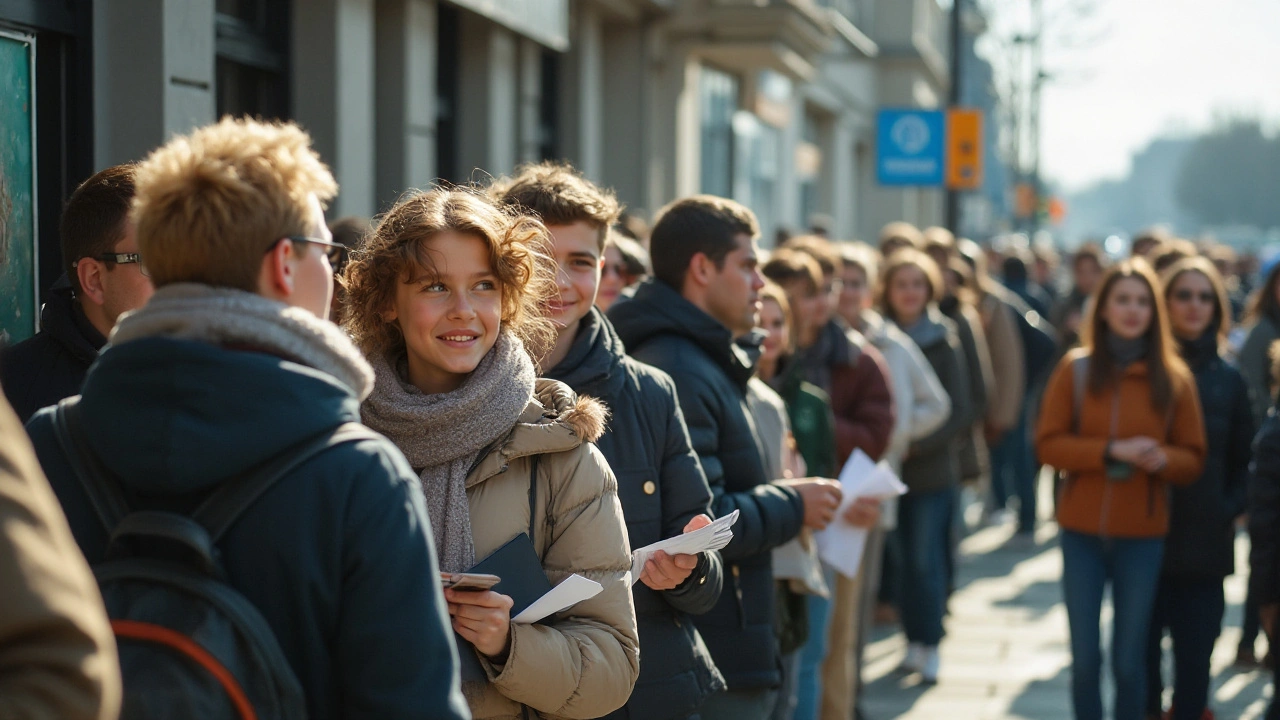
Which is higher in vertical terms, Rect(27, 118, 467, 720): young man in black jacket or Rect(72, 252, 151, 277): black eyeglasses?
Rect(72, 252, 151, 277): black eyeglasses


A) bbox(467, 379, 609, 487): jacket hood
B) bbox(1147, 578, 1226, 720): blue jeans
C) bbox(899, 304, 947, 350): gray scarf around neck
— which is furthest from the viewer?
bbox(899, 304, 947, 350): gray scarf around neck

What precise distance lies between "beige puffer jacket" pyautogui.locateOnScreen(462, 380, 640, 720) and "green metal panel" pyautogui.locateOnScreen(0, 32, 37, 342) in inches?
92.3

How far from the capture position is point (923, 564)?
26.6 ft

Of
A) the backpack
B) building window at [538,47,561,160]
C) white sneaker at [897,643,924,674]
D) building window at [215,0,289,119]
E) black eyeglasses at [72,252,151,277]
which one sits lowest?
white sneaker at [897,643,924,674]

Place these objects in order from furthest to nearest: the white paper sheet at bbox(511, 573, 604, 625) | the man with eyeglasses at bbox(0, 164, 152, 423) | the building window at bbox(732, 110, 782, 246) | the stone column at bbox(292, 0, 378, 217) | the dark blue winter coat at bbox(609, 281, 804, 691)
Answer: the building window at bbox(732, 110, 782, 246) < the stone column at bbox(292, 0, 378, 217) < the dark blue winter coat at bbox(609, 281, 804, 691) < the man with eyeglasses at bbox(0, 164, 152, 423) < the white paper sheet at bbox(511, 573, 604, 625)

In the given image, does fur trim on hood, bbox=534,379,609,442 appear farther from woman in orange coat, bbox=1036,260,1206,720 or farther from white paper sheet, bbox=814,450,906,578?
woman in orange coat, bbox=1036,260,1206,720

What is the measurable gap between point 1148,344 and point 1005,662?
108 inches

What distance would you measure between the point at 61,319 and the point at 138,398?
164cm

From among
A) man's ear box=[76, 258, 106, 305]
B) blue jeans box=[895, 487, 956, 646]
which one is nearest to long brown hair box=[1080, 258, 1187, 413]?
blue jeans box=[895, 487, 956, 646]

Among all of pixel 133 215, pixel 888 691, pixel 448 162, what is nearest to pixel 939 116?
pixel 448 162

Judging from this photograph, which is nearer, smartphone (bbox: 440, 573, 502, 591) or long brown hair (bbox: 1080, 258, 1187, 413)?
smartphone (bbox: 440, 573, 502, 591)

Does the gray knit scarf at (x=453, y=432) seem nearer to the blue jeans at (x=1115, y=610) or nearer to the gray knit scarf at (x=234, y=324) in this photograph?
the gray knit scarf at (x=234, y=324)

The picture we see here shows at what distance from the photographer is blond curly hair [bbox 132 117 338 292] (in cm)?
203

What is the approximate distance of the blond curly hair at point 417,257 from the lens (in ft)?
9.73
